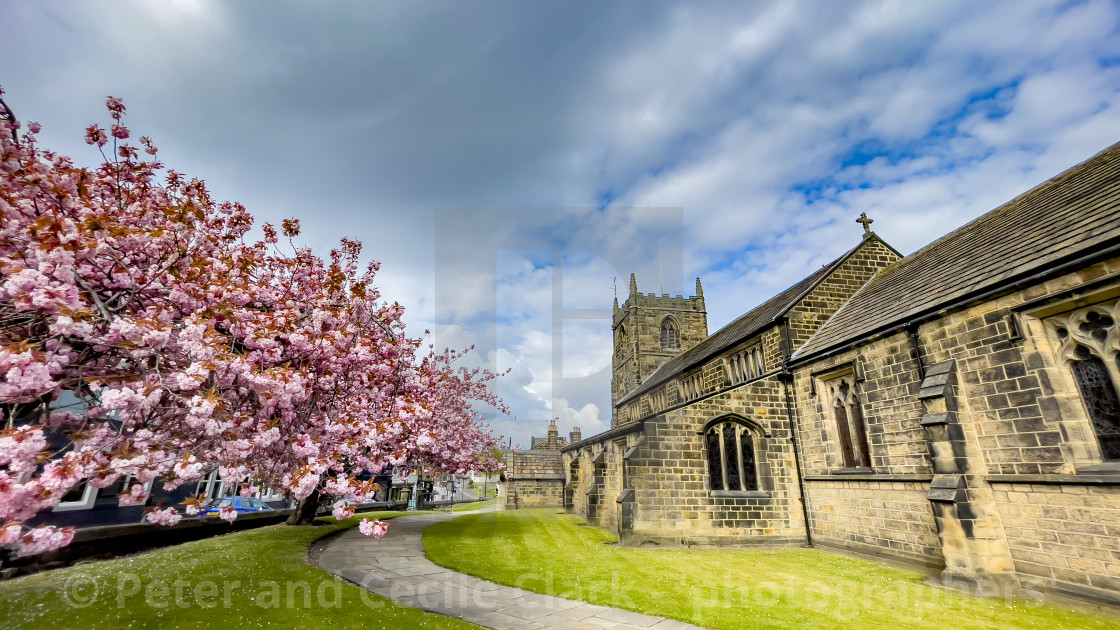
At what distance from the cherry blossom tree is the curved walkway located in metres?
2.18

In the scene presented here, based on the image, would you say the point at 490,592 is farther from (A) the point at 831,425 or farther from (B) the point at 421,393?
(A) the point at 831,425

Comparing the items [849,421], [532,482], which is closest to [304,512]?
[849,421]

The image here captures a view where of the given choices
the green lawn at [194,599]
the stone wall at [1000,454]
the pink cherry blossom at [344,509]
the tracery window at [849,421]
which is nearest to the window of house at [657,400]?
the tracery window at [849,421]

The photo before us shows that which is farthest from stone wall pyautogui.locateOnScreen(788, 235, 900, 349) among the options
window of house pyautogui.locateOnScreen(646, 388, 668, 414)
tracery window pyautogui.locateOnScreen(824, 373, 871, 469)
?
window of house pyautogui.locateOnScreen(646, 388, 668, 414)

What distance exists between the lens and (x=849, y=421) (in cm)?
1329

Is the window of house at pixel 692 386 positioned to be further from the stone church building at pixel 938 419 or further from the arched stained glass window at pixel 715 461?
the arched stained glass window at pixel 715 461

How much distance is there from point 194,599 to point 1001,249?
59.9 ft

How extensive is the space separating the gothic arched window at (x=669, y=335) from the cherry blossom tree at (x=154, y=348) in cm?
3717

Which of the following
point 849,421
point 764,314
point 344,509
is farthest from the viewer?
point 764,314

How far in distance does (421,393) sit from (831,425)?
12.8 m

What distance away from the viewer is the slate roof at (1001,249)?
8.88 m

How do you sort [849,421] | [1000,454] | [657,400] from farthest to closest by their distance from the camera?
[657,400] < [849,421] < [1000,454]

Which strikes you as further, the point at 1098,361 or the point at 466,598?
the point at 1098,361

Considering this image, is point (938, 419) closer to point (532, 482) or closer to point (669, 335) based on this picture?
point (532, 482)
